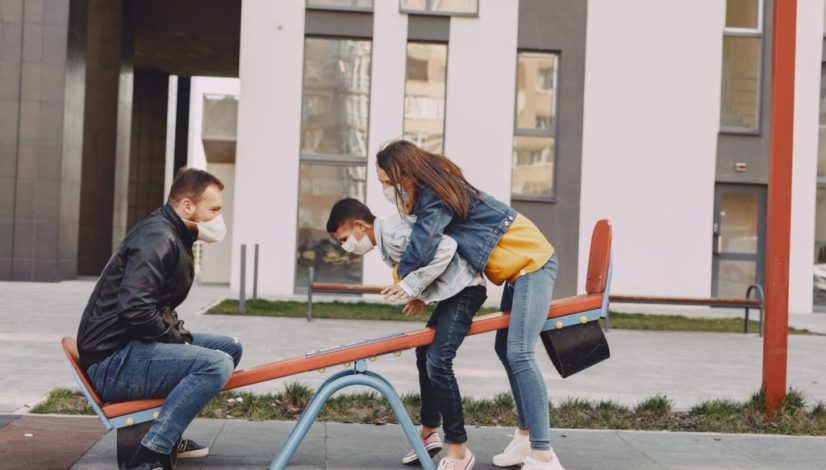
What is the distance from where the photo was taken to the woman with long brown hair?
4426 mm

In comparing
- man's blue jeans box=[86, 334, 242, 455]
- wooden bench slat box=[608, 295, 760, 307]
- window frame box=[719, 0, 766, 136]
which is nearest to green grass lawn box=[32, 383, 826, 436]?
man's blue jeans box=[86, 334, 242, 455]

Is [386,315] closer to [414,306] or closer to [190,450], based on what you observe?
[190,450]

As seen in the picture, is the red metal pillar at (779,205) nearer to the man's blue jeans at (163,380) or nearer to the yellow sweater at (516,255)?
the yellow sweater at (516,255)

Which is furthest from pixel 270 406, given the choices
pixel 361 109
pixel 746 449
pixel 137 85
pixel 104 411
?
pixel 137 85

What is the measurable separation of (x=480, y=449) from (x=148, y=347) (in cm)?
189

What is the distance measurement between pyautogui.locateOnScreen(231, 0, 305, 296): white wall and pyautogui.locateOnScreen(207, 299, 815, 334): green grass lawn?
102 inches

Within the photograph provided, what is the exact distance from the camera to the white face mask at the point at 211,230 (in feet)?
14.5

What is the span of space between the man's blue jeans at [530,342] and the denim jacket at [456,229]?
240 millimetres

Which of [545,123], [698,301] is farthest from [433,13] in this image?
[698,301]

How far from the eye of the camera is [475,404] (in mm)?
6203

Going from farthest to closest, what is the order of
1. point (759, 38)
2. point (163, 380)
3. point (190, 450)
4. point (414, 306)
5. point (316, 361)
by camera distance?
point (759, 38) → point (190, 450) → point (414, 306) → point (316, 361) → point (163, 380)

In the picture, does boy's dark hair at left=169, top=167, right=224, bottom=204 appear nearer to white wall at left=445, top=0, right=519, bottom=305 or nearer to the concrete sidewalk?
the concrete sidewalk

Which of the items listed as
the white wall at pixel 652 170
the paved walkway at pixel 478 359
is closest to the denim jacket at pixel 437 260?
the paved walkway at pixel 478 359

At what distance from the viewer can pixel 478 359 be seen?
30.1 feet
